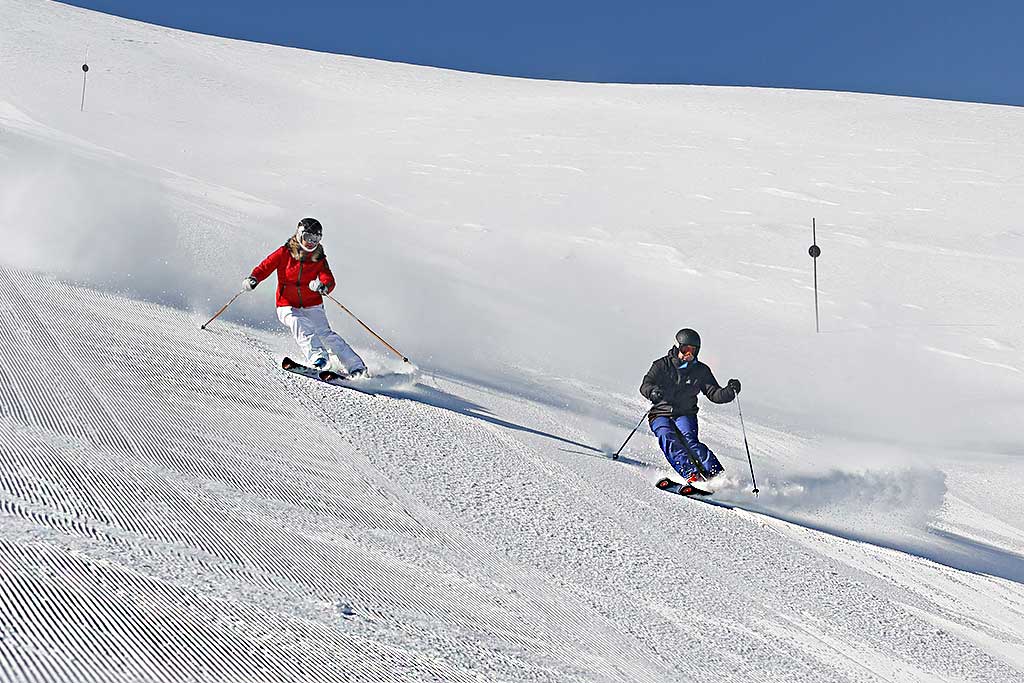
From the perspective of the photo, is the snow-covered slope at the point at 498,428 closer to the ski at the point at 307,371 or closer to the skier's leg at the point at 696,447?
the ski at the point at 307,371

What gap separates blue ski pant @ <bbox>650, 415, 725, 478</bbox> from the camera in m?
8.67

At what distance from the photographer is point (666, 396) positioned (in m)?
9.06

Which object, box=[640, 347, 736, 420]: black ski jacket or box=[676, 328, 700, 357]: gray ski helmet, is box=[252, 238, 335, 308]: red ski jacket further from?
box=[676, 328, 700, 357]: gray ski helmet

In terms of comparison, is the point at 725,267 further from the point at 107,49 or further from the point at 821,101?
the point at 107,49

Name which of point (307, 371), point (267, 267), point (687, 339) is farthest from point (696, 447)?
point (267, 267)

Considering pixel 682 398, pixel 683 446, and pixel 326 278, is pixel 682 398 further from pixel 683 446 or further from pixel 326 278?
pixel 326 278

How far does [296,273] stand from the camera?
29.1 ft

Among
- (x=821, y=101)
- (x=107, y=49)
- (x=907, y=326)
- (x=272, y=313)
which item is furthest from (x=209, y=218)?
(x=821, y=101)

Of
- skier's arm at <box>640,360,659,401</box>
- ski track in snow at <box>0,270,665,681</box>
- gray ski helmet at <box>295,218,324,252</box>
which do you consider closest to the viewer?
ski track in snow at <box>0,270,665,681</box>

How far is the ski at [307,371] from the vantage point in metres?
8.23

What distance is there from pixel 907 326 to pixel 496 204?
1048 centimetres

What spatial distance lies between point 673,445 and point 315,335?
3168 millimetres

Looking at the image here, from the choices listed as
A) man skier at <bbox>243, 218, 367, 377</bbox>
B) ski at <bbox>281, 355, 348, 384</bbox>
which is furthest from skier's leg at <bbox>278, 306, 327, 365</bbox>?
ski at <bbox>281, 355, 348, 384</bbox>

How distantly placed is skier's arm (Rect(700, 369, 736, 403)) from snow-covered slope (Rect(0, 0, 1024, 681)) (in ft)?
2.61
